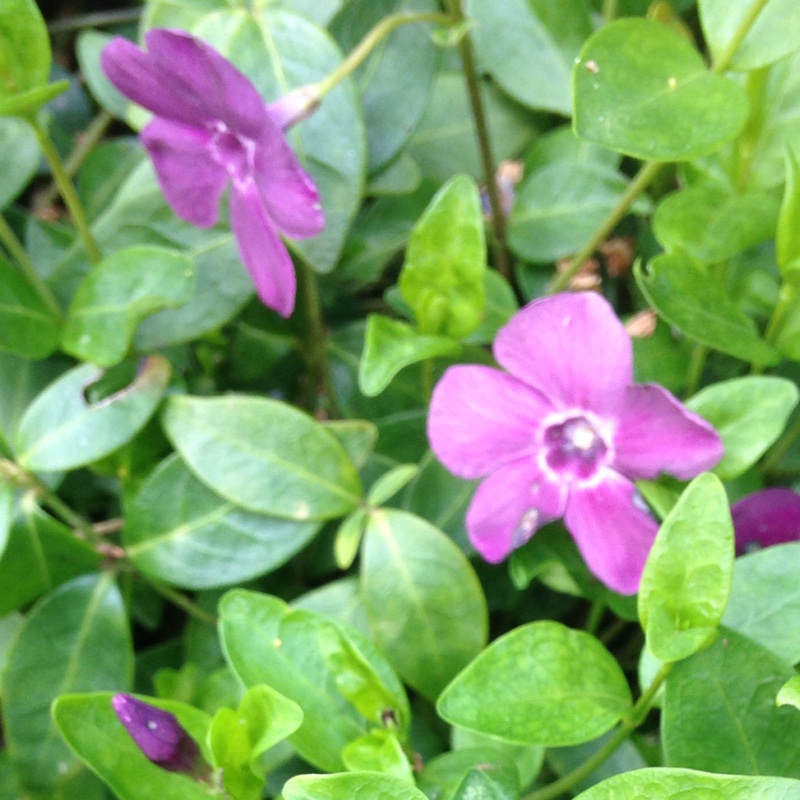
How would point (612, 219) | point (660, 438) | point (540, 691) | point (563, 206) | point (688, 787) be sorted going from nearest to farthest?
1. point (688, 787)
2. point (540, 691)
3. point (660, 438)
4. point (612, 219)
5. point (563, 206)

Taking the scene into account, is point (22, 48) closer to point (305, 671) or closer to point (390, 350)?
point (390, 350)

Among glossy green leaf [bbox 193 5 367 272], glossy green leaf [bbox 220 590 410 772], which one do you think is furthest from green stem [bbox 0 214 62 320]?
glossy green leaf [bbox 220 590 410 772]

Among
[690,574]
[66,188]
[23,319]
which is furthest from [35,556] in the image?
[690,574]

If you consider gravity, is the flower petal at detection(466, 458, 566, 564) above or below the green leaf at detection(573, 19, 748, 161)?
below

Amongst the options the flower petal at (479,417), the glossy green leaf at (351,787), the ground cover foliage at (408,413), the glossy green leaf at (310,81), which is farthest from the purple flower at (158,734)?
the glossy green leaf at (310,81)

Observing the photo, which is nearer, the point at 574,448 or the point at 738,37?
the point at 738,37

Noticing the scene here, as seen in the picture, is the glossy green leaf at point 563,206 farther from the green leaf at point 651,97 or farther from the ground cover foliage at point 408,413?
the green leaf at point 651,97

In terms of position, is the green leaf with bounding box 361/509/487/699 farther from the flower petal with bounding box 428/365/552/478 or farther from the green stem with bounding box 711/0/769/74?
the green stem with bounding box 711/0/769/74
